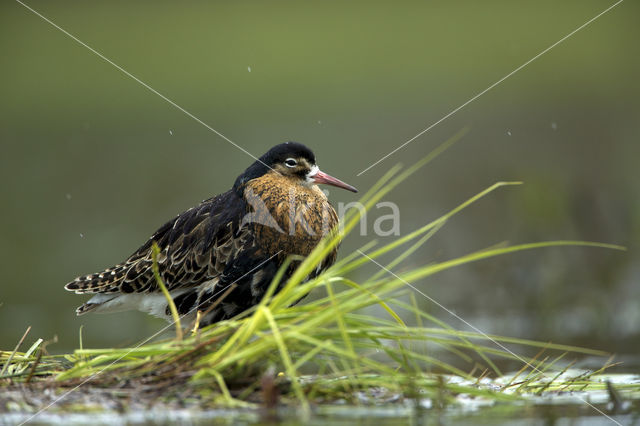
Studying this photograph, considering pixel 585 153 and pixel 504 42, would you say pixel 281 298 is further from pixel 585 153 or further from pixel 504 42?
pixel 504 42

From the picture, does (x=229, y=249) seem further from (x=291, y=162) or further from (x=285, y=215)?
(x=291, y=162)

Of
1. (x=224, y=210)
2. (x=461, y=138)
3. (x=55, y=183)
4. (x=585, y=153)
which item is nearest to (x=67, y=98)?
(x=55, y=183)

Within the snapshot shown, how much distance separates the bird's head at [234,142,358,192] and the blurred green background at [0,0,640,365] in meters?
3.60

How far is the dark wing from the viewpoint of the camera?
819 cm

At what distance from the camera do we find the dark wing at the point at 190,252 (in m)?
8.19

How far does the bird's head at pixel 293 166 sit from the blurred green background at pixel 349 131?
11.8 ft

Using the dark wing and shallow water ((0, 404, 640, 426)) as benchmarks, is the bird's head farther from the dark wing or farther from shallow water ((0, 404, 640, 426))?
shallow water ((0, 404, 640, 426))

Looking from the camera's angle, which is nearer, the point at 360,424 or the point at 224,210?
the point at 360,424

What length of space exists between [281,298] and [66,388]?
1589 millimetres

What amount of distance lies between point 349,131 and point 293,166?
8786 millimetres

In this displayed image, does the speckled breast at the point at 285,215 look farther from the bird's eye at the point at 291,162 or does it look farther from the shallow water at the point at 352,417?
the shallow water at the point at 352,417

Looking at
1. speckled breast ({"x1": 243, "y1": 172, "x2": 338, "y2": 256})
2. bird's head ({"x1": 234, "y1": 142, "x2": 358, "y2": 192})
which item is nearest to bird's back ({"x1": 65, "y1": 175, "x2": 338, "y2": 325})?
speckled breast ({"x1": 243, "y1": 172, "x2": 338, "y2": 256})

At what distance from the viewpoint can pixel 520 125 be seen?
672 inches

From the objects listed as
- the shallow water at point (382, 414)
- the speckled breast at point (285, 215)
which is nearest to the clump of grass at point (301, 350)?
the shallow water at point (382, 414)
